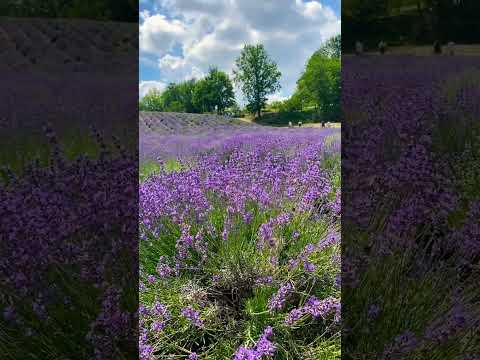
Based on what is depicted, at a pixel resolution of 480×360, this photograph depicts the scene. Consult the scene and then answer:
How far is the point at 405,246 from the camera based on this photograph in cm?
184

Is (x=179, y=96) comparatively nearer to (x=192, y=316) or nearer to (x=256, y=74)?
(x=256, y=74)

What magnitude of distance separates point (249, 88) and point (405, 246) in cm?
94

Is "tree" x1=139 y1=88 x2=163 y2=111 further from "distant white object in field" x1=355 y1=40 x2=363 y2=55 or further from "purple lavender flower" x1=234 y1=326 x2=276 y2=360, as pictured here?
"distant white object in field" x1=355 y1=40 x2=363 y2=55

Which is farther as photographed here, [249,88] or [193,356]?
[249,88]

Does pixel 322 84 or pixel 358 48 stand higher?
pixel 358 48

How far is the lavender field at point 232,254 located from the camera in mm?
1683

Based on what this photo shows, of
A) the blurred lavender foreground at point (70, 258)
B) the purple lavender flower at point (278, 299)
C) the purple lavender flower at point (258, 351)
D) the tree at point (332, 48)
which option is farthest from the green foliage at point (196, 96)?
the purple lavender flower at point (258, 351)

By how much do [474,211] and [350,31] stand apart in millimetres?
4172

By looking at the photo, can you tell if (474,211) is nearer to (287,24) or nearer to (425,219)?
(425,219)

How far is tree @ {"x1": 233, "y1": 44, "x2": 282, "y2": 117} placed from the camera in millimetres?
1960

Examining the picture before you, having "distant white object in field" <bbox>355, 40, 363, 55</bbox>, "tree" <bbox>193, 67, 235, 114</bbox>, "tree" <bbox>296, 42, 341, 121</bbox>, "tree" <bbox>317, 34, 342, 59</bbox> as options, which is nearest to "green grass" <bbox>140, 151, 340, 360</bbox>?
"tree" <bbox>193, 67, 235, 114</bbox>

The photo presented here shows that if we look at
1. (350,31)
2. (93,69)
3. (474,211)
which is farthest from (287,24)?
(350,31)

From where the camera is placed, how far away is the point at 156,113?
2.21m

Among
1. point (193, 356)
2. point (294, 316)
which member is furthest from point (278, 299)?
point (193, 356)
